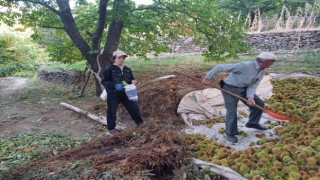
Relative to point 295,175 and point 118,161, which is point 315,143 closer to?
point 295,175

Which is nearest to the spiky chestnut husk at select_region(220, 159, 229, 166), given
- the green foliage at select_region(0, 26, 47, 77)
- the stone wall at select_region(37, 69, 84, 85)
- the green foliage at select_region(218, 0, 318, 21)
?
the stone wall at select_region(37, 69, 84, 85)

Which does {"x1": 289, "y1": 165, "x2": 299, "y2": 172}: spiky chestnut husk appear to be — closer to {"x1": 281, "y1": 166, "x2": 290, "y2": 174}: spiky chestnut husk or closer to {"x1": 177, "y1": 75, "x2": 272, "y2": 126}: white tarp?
{"x1": 281, "y1": 166, "x2": 290, "y2": 174}: spiky chestnut husk

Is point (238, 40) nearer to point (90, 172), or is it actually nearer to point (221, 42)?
point (221, 42)

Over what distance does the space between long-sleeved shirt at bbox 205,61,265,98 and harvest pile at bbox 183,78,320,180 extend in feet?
2.50

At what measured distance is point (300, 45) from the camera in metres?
13.9

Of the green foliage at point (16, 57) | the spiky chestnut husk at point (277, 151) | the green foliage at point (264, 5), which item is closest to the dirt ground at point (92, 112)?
the spiky chestnut husk at point (277, 151)

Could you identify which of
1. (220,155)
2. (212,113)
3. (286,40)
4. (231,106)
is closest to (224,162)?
(220,155)

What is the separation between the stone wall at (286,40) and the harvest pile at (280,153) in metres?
9.89

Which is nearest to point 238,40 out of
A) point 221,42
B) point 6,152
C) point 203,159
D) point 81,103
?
point 221,42

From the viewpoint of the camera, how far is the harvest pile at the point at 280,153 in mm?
3195

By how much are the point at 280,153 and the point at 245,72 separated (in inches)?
45.8

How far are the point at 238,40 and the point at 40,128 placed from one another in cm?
577

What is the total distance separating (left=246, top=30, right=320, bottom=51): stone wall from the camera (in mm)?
13625

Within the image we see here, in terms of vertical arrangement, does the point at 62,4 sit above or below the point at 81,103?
above
